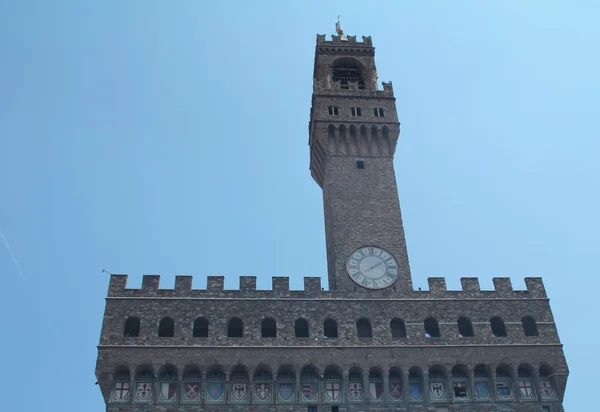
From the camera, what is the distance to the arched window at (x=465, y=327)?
116ft

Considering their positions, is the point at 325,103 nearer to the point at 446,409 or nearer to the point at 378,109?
the point at 378,109

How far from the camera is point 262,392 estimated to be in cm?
3300

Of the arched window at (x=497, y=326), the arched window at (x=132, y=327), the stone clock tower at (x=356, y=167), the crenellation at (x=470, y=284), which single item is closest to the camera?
the arched window at (x=132, y=327)

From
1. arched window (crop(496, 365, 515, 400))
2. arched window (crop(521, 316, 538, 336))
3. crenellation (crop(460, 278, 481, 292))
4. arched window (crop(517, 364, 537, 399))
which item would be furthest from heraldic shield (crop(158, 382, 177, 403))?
arched window (crop(521, 316, 538, 336))

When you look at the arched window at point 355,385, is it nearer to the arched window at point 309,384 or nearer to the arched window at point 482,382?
the arched window at point 309,384

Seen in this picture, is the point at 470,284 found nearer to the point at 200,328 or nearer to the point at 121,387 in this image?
the point at 200,328

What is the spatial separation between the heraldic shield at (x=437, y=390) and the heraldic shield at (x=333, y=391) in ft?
15.4

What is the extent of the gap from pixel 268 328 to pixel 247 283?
2787 mm

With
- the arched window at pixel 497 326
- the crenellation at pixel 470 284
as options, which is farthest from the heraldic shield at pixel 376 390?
the crenellation at pixel 470 284

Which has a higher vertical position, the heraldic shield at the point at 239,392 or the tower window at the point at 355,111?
the tower window at the point at 355,111

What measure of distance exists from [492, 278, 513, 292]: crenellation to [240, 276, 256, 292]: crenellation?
44.8 feet

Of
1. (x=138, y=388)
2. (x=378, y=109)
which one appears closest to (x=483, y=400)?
(x=138, y=388)

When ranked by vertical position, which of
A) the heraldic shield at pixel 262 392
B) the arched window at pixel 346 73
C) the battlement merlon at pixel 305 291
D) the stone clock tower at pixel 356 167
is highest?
the arched window at pixel 346 73

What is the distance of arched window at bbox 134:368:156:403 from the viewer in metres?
32.3
